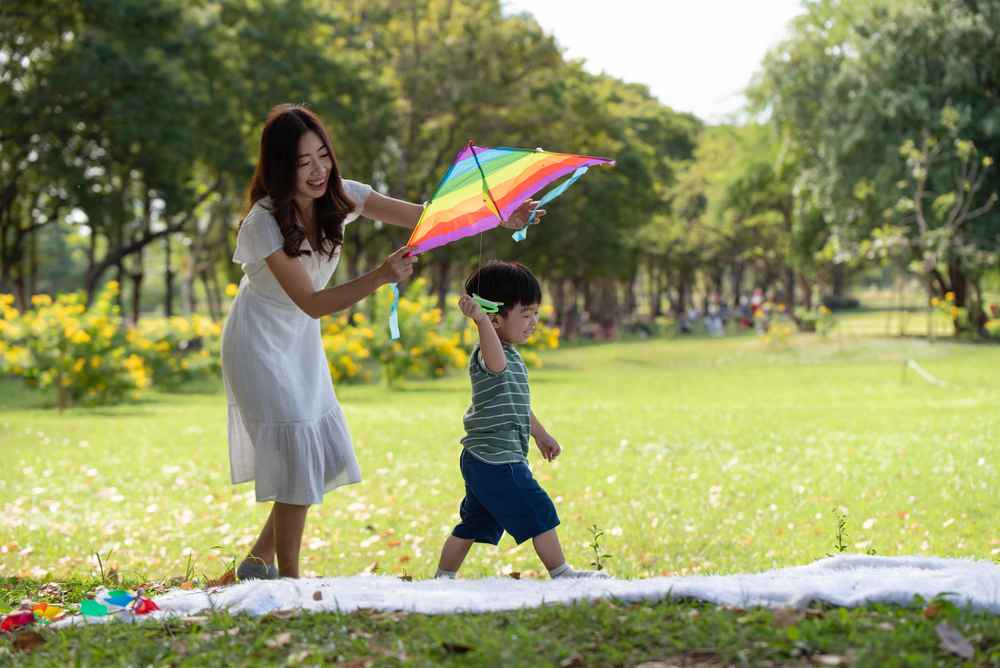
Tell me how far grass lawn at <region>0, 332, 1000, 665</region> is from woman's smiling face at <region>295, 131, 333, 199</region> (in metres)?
1.93

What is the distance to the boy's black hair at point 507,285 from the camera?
17.4 ft

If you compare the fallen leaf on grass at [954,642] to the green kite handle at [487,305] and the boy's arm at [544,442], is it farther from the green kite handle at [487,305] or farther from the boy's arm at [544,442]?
the green kite handle at [487,305]

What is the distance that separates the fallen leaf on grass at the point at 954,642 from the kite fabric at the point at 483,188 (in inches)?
95.5

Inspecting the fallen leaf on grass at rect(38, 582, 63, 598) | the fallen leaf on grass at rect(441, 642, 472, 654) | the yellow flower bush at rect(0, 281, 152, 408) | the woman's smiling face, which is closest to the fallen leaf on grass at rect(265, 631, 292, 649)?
the fallen leaf on grass at rect(441, 642, 472, 654)

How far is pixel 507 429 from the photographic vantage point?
5.37 m

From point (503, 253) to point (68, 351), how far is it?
28.1m

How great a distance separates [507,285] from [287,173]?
1.10m

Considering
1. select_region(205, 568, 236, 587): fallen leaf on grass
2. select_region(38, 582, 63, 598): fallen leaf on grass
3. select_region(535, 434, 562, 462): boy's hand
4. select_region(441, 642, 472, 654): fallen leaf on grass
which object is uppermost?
select_region(535, 434, 562, 462): boy's hand

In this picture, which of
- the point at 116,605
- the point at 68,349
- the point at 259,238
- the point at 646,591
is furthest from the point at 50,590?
the point at 68,349

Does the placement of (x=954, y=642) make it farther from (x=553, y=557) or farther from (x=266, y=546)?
(x=266, y=546)

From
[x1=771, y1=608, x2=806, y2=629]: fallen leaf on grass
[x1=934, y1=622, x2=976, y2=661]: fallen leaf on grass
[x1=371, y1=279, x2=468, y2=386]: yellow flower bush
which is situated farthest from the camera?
[x1=371, y1=279, x2=468, y2=386]: yellow flower bush

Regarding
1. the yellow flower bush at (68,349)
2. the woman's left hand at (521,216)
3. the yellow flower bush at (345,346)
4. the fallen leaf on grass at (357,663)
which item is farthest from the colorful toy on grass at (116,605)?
the yellow flower bush at (345,346)

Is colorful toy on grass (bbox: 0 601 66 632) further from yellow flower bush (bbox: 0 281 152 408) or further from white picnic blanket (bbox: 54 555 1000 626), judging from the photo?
yellow flower bush (bbox: 0 281 152 408)

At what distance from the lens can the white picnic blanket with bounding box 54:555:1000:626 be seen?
173 inches
